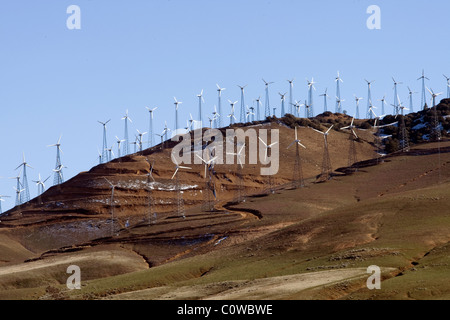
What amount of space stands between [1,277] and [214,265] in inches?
1394

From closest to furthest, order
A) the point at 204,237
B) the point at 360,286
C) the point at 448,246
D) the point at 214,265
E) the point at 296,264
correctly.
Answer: the point at 360,286 → the point at 448,246 → the point at 296,264 → the point at 214,265 → the point at 204,237

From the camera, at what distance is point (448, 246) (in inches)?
3679

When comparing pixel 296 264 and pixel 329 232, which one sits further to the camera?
pixel 329 232

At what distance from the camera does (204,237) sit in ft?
503
